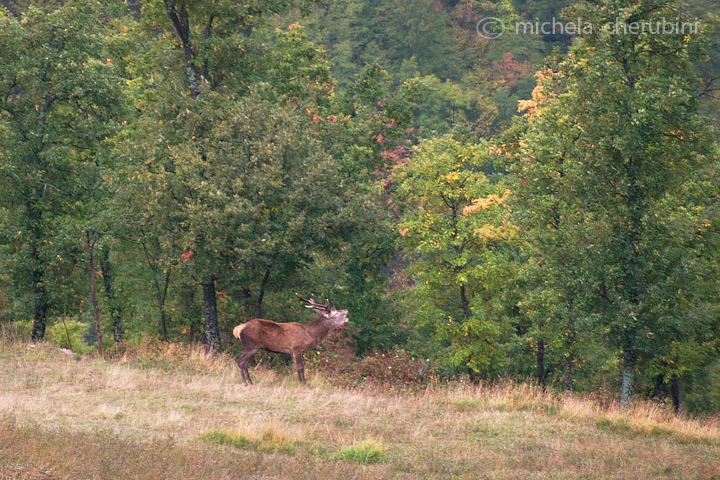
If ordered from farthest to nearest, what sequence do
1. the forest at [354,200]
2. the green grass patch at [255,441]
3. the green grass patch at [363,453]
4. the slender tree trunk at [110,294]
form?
1. the slender tree trunk at [110,294]
2. the forest at [354,200]
3. the green grass patch at [255,441]
4. the green grass patch at [363,453]

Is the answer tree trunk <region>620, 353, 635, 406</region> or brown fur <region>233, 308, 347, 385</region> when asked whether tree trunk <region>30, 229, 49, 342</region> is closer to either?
brown fur <region>233, 308, 347, 385</region>

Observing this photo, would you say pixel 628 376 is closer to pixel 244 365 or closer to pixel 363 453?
pixel 244 365

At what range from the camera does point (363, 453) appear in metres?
12.2

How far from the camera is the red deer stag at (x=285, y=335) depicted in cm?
1911

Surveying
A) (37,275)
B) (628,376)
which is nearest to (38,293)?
(37,275)

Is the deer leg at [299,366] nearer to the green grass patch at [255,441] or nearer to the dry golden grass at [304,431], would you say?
the dry golden grass at [304,431]

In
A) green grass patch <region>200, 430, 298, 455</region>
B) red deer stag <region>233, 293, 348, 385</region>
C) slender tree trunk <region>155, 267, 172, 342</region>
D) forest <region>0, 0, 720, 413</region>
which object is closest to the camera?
green grass patch <region>200, 430, 298, 455</region>

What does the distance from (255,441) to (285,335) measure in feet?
22.3

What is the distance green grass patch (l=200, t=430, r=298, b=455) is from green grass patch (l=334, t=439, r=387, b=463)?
0.81 metres

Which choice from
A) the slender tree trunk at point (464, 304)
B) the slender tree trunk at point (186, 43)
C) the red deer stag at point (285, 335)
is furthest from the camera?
the slender tree trunk at point (464, 304)

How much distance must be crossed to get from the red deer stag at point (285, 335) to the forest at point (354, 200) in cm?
259

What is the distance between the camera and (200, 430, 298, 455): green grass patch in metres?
12.4

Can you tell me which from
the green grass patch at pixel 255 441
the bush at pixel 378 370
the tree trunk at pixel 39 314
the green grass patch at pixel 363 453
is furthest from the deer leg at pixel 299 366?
the tree trunk at pixel 39 314

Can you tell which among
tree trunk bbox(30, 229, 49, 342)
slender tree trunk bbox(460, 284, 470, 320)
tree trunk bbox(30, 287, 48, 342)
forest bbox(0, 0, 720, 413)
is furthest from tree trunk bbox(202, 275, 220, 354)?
slender tree trunk bbox(460, 284, 470, 320)
